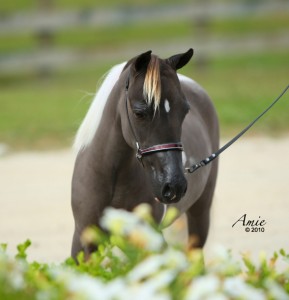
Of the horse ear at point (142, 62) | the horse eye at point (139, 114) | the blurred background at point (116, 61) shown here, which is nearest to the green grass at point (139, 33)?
the blurred background at point (116, 61)

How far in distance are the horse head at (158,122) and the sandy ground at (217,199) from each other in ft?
5.90

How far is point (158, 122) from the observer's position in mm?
3941

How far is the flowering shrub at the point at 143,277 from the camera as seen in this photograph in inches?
93.8

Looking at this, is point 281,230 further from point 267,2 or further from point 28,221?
point 267,2

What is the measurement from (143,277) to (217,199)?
4.72 meters

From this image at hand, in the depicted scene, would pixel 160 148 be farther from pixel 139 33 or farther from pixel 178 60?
pixel 139 33

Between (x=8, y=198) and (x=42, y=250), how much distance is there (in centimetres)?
170

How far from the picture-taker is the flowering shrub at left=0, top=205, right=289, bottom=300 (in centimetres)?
238

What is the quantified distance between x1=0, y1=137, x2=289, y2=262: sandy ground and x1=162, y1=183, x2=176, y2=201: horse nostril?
1829mm

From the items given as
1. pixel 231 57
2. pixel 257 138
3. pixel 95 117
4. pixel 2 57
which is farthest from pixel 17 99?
pixel 95 117

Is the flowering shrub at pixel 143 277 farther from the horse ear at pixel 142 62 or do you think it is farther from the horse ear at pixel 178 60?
the horse ear at pixel 178 60

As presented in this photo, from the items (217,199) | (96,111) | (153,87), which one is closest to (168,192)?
(153,87)

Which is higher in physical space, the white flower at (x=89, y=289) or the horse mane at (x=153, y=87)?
the horse mane at (x=153, y=87)

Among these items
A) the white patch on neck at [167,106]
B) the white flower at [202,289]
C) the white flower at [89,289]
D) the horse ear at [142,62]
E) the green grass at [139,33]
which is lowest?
the white flower at [202,289]
